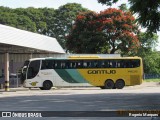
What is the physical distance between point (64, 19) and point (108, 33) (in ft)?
97.5

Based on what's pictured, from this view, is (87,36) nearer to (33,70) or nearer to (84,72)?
(84,72)

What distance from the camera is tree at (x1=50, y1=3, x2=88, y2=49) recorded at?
88.3 m

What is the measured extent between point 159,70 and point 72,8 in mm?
21710

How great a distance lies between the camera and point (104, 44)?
60812mm

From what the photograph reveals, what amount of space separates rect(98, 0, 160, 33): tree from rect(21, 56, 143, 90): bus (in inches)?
777

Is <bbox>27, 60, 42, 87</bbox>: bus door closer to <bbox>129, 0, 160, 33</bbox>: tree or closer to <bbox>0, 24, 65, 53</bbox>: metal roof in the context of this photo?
<bbox>0, 24, 65, 53</bbox>: metal roof

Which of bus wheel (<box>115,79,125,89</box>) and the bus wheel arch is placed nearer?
the bus wheel arch

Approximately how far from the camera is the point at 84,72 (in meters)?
41.7

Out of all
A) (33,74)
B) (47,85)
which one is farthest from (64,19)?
(33,74)

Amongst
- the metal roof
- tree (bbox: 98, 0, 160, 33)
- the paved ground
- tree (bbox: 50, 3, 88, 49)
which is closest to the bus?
the metal roof

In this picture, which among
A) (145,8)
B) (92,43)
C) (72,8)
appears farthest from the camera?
(72,8)

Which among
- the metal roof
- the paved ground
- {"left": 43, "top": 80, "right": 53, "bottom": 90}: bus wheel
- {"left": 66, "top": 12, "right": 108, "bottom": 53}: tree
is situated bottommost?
the paved ground

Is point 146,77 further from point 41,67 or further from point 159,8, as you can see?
point 159,8

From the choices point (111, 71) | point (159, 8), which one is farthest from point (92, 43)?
point (159, 8)
